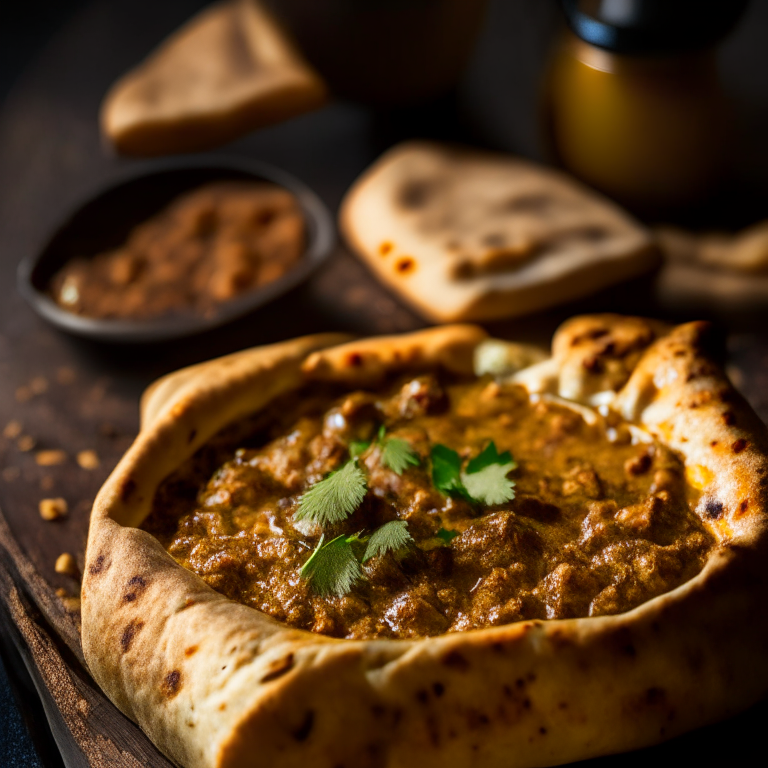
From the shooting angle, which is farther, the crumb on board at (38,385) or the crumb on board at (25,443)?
the crumb on board at (38,385)

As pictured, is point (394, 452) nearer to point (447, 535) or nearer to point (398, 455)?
point (398, 455)

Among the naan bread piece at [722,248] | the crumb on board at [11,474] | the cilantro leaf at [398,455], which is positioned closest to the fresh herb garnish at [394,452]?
the cilantro leaf at [398,455]

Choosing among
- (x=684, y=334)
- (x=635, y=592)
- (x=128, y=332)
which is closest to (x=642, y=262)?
(x=684, y=334)

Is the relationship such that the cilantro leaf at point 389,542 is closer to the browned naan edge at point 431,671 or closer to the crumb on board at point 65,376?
the browned naan edge at point 431,671

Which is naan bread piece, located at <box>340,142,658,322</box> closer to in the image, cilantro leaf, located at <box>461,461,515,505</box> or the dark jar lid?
the dark jar lid

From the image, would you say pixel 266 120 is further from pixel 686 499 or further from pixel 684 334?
pixel 686 499

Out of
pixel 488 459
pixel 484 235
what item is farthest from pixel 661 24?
pixel 488 459
